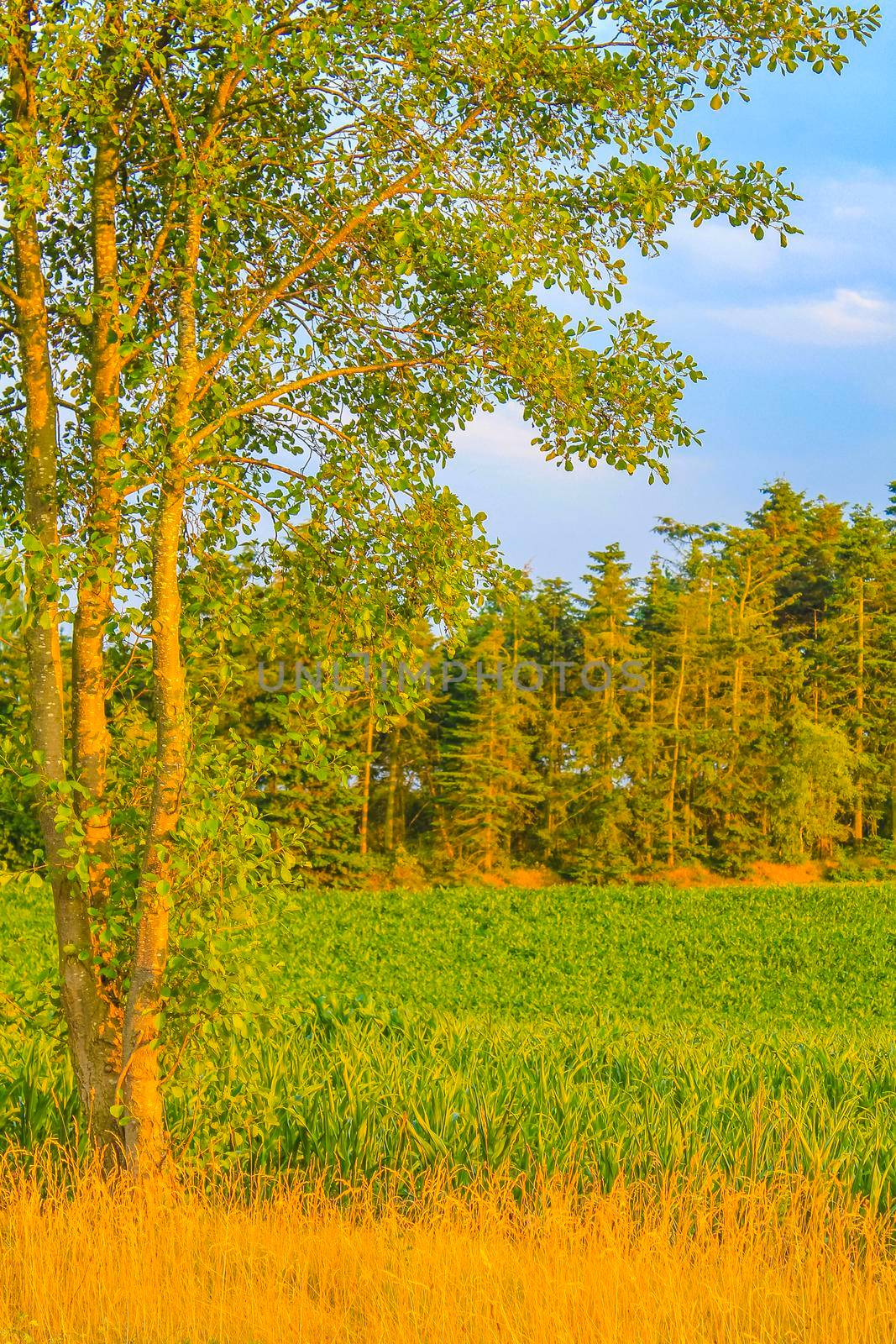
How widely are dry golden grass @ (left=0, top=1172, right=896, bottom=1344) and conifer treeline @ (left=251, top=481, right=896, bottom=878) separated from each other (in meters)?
22.6

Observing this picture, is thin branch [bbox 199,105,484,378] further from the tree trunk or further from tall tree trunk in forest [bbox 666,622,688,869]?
tall tree trunk in forest [bbox 666,622,688,869]

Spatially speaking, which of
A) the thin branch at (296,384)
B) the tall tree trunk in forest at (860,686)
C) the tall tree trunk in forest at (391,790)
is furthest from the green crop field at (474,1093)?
the tall tree trunk in forest at (860,686)

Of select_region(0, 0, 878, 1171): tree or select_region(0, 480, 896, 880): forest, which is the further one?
select_region(0, 480, 896, 880): forest

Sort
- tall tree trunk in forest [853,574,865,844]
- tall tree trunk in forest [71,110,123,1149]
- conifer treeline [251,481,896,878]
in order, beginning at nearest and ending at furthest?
tall tree trunk in forest [71,110,123,1149] → conifer treeline [251,481,896,878] → tall tree trunk in forest [853,574,865,844]

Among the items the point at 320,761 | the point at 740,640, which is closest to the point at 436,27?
the point at 320,761

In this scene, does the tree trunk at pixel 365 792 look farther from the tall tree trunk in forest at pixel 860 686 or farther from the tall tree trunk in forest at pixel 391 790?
the tall tree trunk in forest at pixel 860 686

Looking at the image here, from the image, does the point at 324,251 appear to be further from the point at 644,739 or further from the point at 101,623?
the point at 644,739

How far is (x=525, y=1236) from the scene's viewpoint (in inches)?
164

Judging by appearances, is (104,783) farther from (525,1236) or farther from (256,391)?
(525,1236)

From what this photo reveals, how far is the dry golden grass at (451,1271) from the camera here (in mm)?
3492

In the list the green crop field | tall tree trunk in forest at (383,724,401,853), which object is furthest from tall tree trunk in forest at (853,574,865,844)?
the green crop field

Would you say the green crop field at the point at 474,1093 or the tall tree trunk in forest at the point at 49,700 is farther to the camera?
the tall tree trunk in forest at the point at 49,700

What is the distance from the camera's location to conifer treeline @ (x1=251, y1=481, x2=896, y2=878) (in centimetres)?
2970

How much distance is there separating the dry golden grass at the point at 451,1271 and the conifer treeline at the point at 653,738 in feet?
74.2
